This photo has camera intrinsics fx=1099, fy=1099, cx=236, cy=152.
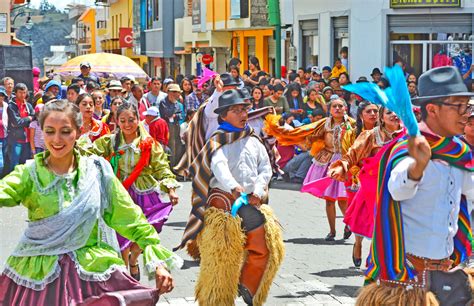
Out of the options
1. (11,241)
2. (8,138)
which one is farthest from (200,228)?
(8,138)

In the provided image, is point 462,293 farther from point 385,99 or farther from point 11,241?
point 11,241

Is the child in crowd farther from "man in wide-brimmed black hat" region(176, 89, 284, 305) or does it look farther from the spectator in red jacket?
"man in wide-brimmed black hat" region(176, 89, 284, 305)

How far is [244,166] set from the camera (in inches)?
343

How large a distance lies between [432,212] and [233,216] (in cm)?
294

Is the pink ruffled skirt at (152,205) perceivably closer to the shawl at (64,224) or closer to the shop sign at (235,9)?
the shawl at (64,224)

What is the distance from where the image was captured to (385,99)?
5.46 metres

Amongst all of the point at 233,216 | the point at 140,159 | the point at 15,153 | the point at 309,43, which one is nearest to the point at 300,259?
the point at 140,159

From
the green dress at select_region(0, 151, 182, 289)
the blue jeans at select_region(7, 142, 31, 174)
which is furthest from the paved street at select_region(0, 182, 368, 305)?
the blue jeans at select_region(7, 142, 31, 174)

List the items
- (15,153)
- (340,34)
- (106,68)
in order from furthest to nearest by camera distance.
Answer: (106,68), (340,34), (15,153)

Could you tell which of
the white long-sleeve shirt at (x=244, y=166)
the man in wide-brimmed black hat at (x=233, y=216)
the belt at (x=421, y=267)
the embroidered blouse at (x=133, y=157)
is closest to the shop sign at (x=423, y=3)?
the embroidered blouse at (x=133, y=157)

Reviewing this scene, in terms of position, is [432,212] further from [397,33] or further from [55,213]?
[397,33]

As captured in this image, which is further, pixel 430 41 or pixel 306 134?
pixel 430 41

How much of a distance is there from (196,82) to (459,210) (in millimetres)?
16626

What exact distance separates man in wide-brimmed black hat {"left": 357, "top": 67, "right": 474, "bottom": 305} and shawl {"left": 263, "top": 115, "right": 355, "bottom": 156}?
537 centimetres
